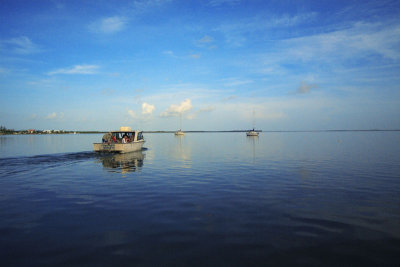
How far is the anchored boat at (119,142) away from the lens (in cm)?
3566

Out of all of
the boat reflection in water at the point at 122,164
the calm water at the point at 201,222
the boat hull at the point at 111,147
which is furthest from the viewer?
the boat hull at the point at 111,147

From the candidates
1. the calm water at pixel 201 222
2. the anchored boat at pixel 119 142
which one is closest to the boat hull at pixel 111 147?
the anchored boat at pixel 119 142

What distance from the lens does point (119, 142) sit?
37656 mm

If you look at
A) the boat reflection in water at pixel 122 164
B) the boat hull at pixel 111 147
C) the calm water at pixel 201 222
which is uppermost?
the boat hull at pixel 111 147

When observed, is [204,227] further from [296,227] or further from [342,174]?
[342,174]

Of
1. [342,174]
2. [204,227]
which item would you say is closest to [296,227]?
[204,227]

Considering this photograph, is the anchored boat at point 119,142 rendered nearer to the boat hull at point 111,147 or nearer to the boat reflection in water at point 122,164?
the boat hull at point 111,147

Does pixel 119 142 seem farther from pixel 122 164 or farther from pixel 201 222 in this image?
pixel 201 222

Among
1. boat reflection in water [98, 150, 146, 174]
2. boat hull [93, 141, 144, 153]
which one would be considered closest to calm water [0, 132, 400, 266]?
boat reflection in water [98, 150, 146, 174]

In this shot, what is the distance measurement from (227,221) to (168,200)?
162 inches

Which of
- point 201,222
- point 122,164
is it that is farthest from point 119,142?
point 201,222

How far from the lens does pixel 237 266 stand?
6.25m

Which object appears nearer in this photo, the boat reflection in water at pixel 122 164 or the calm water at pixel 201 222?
the calm water at pixel 201 222

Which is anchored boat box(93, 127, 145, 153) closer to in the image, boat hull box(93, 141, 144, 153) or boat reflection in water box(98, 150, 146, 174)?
boat hull box(93, 141, 144, 153)
